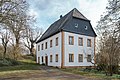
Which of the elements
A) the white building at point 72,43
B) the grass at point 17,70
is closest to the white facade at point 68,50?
the white building at point 72,43

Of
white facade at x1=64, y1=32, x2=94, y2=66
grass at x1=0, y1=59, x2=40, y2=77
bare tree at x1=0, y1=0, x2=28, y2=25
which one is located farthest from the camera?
white facade at x1=64, y1=32, x2=94, y2=66

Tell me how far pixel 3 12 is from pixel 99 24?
12.3 metres

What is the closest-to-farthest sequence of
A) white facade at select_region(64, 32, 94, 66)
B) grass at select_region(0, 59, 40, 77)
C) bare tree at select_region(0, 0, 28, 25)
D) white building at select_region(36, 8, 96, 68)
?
grass at select_region(0, 59, 40, 77), bare tree at select_region(0, 0, 28, 25), white building at select_region(36, 8, 96, 68), white facade at select_region(64, 32, 94, 66)

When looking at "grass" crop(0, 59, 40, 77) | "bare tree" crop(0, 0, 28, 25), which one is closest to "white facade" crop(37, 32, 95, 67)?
"grass" crop(0, 59, 40, 77)

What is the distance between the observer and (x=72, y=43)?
27609mm

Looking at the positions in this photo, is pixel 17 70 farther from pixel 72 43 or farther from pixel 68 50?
pixel 72 43

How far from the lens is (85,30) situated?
30031mm

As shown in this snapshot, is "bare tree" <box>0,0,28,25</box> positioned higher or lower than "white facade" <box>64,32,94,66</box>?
higher

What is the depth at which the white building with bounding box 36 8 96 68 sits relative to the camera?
26.6m

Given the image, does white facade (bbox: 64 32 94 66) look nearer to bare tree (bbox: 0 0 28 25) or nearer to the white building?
the white building

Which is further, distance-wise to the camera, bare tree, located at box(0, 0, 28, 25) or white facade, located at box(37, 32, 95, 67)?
white facade, located at box(37, 32, 95, 67)

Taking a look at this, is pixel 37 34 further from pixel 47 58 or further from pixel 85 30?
pixel 85 30

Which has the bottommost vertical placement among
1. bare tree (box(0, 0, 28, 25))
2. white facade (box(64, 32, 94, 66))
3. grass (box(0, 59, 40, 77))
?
grass (box(0, 59, 40, 77))

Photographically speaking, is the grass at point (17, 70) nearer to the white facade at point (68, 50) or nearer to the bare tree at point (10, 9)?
the white facade at point (68, 50)
